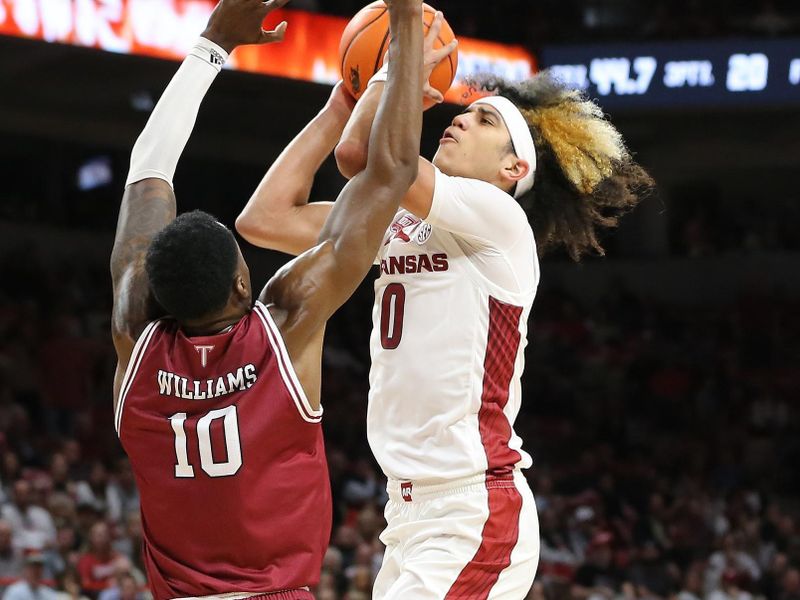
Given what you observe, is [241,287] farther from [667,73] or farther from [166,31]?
[667,73]

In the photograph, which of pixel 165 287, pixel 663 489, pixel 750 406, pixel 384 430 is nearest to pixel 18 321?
pixel 663 489

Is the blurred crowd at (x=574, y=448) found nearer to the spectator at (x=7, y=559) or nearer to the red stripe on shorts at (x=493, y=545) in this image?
the spectator at (x=7, y=559)

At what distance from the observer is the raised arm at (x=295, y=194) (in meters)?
3.98

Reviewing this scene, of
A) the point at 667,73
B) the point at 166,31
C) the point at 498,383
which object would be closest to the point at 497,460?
the point at 498,383

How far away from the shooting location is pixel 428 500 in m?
3.71

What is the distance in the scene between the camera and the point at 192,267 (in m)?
2.79

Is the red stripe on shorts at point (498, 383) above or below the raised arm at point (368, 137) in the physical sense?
below

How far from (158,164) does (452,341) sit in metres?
0.96

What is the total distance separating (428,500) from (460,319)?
0.51 metres

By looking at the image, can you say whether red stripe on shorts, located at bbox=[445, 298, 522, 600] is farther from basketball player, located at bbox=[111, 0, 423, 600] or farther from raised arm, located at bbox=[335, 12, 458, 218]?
basketball player, located at bbox=[111, 0, 423, 600]

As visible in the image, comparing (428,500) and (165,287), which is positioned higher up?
(165,287)

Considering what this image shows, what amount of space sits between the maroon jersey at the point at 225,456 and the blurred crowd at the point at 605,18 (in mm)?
9043

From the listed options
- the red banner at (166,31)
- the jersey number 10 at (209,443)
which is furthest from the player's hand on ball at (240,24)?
the red banner at (166,31)

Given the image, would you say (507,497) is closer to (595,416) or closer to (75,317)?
(75,317)
